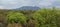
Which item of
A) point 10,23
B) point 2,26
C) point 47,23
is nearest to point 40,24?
point 47,23

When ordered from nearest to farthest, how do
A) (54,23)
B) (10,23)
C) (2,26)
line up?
(54,23) → (10,23) → (2,26)

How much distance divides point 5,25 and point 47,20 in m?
9.71

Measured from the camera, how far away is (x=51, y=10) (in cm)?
2892

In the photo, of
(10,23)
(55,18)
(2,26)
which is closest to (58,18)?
(55,18)

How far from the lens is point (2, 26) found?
35500 millimetres

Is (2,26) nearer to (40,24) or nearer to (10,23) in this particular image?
(10,23)

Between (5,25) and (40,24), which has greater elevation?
(40,24)

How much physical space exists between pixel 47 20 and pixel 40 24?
938mm

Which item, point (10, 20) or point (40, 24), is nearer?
point (40, 24)

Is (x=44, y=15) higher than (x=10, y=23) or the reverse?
higher

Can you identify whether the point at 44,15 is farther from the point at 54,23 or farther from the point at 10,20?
the point at 10,20

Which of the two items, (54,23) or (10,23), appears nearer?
(54,23)

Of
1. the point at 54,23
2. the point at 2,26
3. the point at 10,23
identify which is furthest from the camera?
the point at 2,26

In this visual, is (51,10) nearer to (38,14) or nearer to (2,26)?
(38,14)
